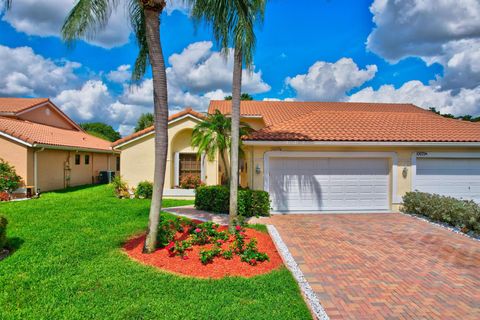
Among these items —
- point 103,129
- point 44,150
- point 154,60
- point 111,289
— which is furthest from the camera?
point 103,129

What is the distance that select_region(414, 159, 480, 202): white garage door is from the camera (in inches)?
464

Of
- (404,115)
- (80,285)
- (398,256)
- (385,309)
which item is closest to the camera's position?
(385,309)

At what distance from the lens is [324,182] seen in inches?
457

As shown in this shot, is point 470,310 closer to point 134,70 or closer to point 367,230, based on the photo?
point 367,230

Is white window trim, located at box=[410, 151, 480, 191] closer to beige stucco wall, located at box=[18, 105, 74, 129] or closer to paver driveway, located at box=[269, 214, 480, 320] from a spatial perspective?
paver driveway, located at box=[269, 214, 480, 320]

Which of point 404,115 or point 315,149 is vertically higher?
point 404,115

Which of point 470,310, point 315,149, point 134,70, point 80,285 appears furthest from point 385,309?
point 134,70

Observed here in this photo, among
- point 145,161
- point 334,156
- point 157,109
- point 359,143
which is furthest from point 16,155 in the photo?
point 359,143

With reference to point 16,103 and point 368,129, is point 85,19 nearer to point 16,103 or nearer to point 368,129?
point 368,129

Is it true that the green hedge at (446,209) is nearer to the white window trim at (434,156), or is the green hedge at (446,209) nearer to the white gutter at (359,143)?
the white window trim at (434,156)

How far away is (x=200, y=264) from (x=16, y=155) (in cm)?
1525

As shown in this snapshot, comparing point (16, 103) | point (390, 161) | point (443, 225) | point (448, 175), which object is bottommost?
point (443, 225)

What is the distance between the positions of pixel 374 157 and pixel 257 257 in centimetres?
837

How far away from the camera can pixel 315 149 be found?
11414 mm
